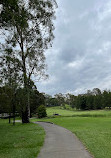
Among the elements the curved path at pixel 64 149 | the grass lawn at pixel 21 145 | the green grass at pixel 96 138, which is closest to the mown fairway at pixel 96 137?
the green grass at pixel 96 138

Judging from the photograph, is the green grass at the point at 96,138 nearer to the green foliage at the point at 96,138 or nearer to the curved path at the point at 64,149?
the green foliage at the point at 96,138

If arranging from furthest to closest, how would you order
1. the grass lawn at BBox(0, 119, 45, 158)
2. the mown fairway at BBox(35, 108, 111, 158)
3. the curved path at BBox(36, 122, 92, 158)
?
the mown fairway at BBox(35, 108, 111, 158) → the grass lawn at BBox(0, 119, 45, 158) → the curved path at BBox(36, 122, 92, 158)

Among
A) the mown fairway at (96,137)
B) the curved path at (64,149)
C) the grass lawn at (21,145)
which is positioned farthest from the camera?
the mown fairway at (96,137)

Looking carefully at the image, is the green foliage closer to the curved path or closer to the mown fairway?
the mown fairway

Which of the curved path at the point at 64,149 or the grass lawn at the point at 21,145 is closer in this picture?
the curved path at the point at 64,149

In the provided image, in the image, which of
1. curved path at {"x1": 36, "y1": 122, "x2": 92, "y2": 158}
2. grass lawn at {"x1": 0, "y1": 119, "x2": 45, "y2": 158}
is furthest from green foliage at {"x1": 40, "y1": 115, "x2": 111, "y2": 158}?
grass lawn at {"x1": 0, "y1": 119, "x2": 45, "y2": 158}

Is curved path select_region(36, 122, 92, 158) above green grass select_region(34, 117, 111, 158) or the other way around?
above

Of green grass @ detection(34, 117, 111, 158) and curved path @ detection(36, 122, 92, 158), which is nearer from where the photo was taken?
curved path @ detection(36, 122, 92, 158)

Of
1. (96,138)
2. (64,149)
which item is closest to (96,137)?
(96,138)

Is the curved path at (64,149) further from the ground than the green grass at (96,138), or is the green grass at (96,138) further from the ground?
the curved path at (64,149)

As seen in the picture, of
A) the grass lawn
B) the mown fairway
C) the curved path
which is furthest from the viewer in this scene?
the mown fairway

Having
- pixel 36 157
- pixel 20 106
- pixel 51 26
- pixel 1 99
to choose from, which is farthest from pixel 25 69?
pixel 36 157

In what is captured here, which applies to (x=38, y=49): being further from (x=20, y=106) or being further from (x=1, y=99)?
(x=1, y=99)

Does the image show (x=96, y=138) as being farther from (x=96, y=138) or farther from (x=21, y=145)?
(x=21, y=145)
